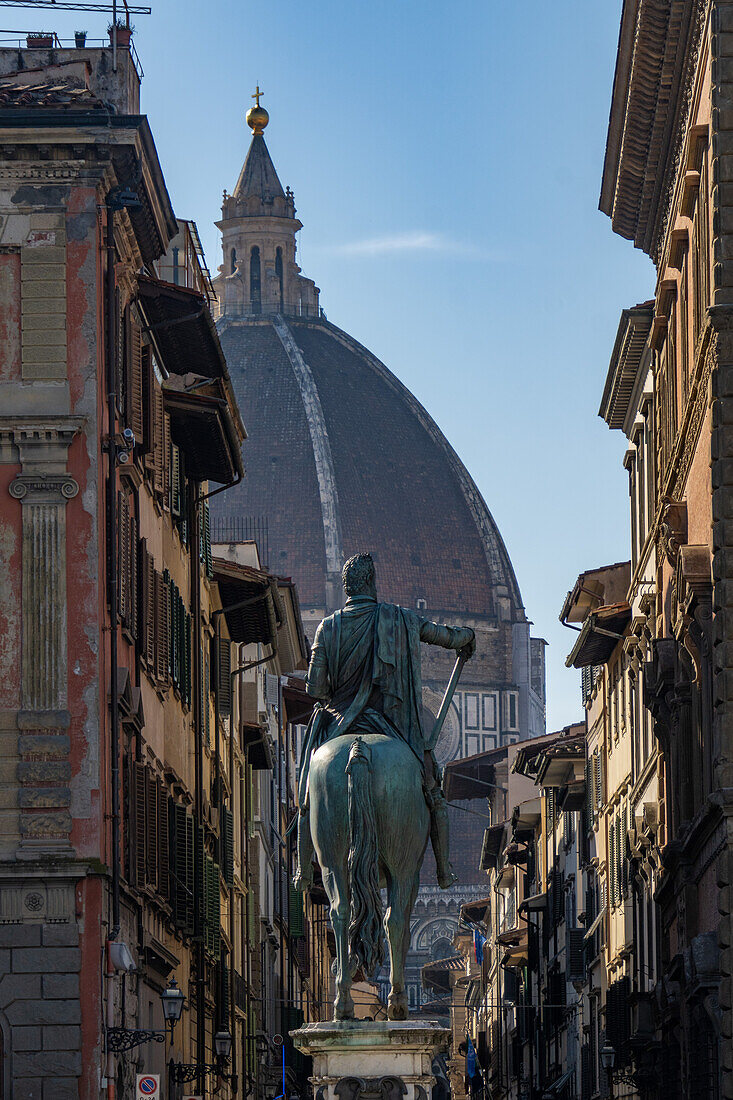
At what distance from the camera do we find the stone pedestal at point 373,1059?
679 inches

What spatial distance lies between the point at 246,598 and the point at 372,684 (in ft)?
88.8

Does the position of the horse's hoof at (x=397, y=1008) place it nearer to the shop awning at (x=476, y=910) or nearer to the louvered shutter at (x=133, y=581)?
the louvered shutter at (x=133, y=581)

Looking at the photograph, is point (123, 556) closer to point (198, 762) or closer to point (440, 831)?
point (198, 762)

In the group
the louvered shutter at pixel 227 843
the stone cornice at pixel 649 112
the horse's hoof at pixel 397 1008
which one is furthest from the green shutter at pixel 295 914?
the horse's hoof at pixel 397 1008

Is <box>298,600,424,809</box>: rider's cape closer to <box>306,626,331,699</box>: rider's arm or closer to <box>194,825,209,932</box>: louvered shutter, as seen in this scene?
<box>306,626,331,699</box>: rider's arm

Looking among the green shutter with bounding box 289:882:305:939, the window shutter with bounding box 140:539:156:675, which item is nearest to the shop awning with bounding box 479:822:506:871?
the green shutter with bounding box 289:882:305:939

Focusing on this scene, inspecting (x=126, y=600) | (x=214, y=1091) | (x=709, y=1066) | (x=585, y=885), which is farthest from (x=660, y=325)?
(x=585, y=885)

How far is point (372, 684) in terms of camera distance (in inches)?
731

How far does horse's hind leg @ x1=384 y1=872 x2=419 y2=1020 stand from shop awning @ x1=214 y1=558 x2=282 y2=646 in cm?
2507

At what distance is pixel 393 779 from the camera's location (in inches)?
707

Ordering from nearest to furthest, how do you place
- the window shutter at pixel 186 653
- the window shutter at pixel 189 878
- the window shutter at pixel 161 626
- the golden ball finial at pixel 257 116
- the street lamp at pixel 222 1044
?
the window shutter at pixel 161 626 < the window shutter at pixel 189 878 < the street lamp at pixel 222 1044 < the window shutter at pixel 186 653 < the golden ball finial at pixel 257 116

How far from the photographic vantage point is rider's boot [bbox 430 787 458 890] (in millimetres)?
18328

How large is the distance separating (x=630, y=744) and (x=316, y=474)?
464 feet

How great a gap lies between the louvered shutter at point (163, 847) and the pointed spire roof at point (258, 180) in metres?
160
